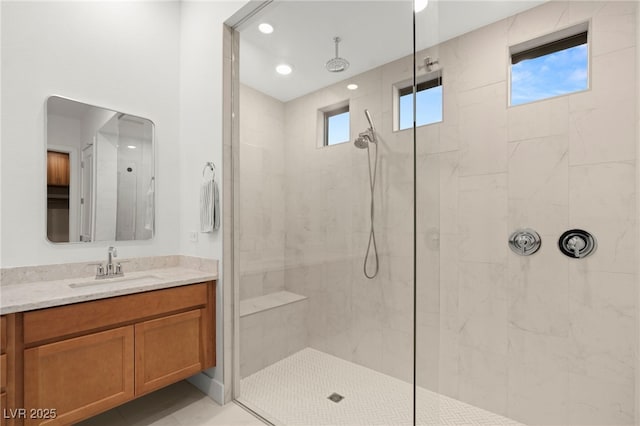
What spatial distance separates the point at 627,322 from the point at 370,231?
1424mm

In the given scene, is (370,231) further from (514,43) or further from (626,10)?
(626,10)

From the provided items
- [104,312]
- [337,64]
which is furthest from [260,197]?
[104,312]

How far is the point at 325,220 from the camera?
6.60 ft

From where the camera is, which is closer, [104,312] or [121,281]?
[104,312]

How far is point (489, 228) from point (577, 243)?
46 centimetres

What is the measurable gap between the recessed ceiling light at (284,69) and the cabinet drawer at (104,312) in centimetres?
151

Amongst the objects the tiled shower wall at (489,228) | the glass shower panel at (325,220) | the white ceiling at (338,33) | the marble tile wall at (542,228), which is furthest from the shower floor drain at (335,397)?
the white ceiling at (338,33)

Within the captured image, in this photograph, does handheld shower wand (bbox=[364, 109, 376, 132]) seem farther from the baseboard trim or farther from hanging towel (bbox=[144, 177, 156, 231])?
the baseboard trim

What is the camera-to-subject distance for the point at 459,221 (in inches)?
85.8

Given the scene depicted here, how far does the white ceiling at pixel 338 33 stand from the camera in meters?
1.69

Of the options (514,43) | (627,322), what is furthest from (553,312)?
(514,43)

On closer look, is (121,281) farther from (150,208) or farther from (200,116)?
(200,116)

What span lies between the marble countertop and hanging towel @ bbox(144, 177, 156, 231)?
1.12 ft

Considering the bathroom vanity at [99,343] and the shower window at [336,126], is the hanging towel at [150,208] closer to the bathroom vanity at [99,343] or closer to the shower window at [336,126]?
the bathroom vanity at [99,343]
